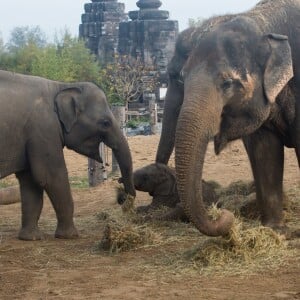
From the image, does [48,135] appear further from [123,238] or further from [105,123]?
[123,238]

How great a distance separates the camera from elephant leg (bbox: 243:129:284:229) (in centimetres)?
762

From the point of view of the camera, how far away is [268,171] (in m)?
7.69

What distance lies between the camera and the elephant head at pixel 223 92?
607cm

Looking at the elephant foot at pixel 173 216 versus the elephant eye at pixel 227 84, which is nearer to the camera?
the elephant eye at pixel 227 84

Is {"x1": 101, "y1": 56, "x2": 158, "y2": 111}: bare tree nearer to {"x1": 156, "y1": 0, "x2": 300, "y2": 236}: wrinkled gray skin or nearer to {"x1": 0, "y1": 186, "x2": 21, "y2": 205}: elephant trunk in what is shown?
{"x1": 0, "y1": 186, "x2": 21, "y2": 205}: elephant trunk

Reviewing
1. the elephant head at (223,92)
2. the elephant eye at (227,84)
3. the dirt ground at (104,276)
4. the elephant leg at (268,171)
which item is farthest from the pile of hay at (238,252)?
the elephant eye at (227,84)

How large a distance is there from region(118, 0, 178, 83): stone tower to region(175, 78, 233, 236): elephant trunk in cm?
3275

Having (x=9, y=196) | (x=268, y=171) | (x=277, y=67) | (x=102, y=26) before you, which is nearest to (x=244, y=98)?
(x=277, y=67)

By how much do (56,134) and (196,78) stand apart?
2.27 metres

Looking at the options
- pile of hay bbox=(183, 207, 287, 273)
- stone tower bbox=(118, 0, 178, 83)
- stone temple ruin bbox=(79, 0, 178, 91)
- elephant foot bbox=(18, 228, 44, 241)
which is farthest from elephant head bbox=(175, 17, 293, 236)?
stone tower bbox=(118, 0, 178, 83)

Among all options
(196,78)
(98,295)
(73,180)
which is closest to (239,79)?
(196,78)

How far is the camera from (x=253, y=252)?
6.75m

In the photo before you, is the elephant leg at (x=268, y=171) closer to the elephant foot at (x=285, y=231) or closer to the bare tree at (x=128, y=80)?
the elephant foot at (x=285, y=231)

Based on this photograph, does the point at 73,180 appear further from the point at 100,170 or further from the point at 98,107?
the point at 98,107
